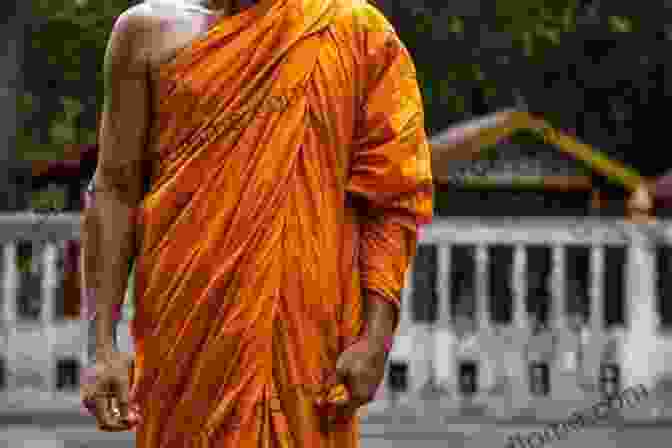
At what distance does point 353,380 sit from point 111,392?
0.52m

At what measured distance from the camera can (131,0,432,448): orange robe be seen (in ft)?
12.3

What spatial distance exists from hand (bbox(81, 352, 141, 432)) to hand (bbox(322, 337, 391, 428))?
41 centimetres

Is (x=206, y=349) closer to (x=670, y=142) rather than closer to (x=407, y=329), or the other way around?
(x=407, y=329)

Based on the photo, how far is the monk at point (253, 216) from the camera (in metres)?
3.74

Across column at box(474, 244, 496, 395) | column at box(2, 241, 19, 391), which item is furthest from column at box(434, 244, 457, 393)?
column at box(2, 241, 19, 391)

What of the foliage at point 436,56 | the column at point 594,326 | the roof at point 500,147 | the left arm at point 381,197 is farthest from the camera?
the foliage at point 436,56

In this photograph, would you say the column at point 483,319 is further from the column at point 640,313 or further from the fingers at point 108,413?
the fingers at point 108,413

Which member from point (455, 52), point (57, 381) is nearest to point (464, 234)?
point (57, 381)

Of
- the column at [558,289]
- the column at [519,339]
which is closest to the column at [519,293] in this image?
the column at [519,339]

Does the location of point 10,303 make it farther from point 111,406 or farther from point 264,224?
point 264,224

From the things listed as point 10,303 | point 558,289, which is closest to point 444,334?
point 558,289

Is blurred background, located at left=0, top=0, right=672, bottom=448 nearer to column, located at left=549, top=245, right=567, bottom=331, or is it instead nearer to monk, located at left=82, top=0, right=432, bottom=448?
column, located at left=549, top=245, right=567, bottom=331

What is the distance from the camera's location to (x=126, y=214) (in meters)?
3.95

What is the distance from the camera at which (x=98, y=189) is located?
3.98 metres
